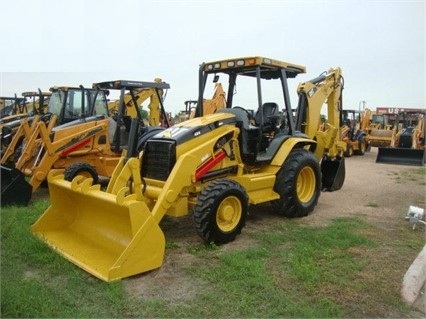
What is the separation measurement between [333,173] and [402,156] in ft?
27.7

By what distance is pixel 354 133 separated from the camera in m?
19.0

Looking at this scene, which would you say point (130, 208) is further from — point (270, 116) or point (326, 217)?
point (326, 217)

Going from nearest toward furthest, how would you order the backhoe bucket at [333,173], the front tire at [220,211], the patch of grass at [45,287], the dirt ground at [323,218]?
the patch of grass at [45,287]
the dirt ground at [323,218]
the front tire at [220,211]
the backhoe bucket at [333,173]

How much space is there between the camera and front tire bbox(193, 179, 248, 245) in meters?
4.74

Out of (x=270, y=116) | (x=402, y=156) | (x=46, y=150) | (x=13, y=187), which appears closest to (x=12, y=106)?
(x=46, y=150)

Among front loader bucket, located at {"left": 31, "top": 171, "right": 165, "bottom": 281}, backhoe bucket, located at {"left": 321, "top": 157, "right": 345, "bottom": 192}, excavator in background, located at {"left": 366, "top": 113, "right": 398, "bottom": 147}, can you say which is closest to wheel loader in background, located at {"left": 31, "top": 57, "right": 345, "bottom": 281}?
front loader bucket, located at {"left": 31, "top": 171, "right": 165, "bottom": 281}

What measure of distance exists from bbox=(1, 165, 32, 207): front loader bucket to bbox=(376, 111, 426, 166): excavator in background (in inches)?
492

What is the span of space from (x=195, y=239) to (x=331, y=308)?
217cm

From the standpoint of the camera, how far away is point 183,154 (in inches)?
200

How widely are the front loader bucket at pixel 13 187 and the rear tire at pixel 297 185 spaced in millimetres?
3997

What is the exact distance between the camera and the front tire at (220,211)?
4.74 m

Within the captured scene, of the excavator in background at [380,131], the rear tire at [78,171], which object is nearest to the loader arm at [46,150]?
the rear tire at [78,171]

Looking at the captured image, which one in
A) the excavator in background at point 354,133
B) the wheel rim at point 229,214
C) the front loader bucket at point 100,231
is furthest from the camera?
the excavator in background at point 354,133

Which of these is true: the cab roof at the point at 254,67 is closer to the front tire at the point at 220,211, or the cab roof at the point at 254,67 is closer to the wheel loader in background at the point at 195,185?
the wheel loader in background at the point at 195,185
